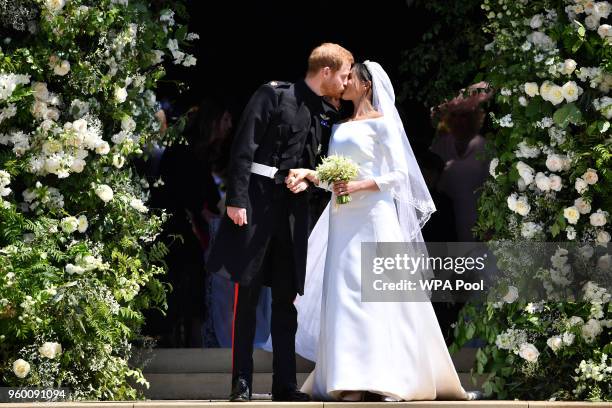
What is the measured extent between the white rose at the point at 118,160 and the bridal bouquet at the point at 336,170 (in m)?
1.36

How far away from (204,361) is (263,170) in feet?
6.43

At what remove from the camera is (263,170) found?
7203mm

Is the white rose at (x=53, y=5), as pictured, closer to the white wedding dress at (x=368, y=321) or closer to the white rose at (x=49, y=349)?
the white wedding dress at (x=368, y=321)

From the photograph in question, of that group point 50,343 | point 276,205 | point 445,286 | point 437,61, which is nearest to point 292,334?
point 276,205

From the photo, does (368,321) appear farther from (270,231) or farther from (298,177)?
(298,177)

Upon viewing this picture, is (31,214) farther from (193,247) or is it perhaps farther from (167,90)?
(167,90)

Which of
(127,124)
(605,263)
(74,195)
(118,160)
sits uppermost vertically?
(127,124)

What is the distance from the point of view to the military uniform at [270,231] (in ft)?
23.4

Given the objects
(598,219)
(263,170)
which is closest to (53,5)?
(263,170)

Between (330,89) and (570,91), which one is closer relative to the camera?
(330,89)

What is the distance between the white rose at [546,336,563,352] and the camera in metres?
7.47

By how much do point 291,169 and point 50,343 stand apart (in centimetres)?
174

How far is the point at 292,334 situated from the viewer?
23.7 feet

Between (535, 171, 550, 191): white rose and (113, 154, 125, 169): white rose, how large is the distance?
262cm
